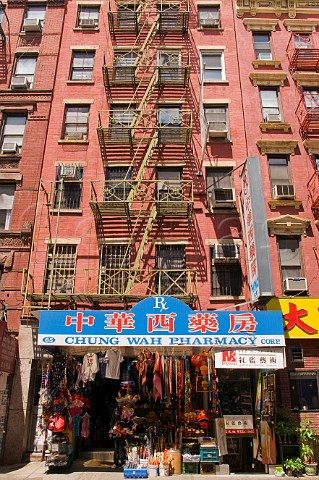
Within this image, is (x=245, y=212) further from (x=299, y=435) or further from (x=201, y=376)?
(x=299, y=435)

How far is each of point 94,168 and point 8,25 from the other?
33.5 ft

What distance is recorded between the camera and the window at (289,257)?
16.3 metres

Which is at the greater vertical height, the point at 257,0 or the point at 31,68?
the point at 257,0

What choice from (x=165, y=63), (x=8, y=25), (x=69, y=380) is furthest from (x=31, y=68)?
(x=69, y=380)

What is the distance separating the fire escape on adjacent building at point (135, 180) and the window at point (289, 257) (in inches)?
143

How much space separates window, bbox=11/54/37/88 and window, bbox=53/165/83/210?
→ 528cm

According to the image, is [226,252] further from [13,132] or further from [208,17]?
[208,17]

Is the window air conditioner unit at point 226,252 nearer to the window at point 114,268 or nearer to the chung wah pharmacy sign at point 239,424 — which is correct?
the window at point 114,268

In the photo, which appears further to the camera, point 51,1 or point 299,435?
point 51,1

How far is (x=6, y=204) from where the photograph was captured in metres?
17.5

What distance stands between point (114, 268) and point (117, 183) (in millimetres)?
3800

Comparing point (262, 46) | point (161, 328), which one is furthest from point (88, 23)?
point (161, 328)

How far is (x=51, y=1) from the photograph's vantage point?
22328 mm

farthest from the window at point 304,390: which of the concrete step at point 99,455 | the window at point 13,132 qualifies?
the window at point 13,132
